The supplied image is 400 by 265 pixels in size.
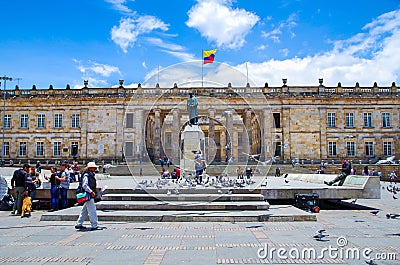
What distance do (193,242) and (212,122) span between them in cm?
4496

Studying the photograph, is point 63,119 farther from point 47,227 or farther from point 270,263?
point 270,263

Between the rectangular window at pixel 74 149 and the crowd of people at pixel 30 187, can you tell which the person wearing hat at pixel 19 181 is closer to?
the crowd of people at pixel 30 187

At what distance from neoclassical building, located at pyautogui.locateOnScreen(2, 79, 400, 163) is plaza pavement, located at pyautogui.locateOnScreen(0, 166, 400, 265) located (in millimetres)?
40227

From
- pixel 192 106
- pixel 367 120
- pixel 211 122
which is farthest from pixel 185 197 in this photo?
pixel 367 120

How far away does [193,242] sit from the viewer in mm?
8602

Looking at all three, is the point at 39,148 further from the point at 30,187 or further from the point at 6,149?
the point at 30,187

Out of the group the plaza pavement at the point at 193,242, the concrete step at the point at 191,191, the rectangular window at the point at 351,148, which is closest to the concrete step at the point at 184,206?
the concrete step at the point at 191,191

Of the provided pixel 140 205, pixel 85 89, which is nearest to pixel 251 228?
pixel 140 205

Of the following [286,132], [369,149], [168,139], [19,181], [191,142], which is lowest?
[19,181]

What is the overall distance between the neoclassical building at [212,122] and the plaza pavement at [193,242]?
4023cm

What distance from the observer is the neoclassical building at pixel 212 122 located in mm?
52031

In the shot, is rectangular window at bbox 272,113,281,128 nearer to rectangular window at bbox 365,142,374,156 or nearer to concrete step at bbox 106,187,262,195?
rectangular window at bbox 365,142,374,156

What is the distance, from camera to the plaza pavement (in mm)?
7141

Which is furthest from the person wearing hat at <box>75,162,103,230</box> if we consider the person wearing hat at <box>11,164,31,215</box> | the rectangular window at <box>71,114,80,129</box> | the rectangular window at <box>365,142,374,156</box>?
the rectangular window at <box>365,142,374,156</box>
